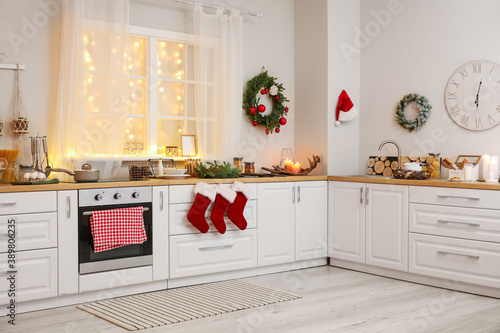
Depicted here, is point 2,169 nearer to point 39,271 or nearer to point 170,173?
point 39,271

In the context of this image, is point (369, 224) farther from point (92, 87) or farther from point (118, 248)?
point (92, 87)

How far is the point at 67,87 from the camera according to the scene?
3.95 metres

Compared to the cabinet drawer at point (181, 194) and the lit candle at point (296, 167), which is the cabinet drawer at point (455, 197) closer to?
the lit candle at point (296, 167)

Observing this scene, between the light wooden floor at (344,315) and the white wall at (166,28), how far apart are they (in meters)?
1.40

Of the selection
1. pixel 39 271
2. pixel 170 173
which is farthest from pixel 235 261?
pixel 39 271

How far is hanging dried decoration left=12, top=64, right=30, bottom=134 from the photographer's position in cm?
385

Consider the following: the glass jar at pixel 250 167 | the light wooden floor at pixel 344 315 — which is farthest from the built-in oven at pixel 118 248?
the glass jar at pixel 250 167

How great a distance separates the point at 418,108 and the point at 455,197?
1.12 metres

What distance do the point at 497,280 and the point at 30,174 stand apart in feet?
10.8

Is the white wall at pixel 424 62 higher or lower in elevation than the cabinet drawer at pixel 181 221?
higher

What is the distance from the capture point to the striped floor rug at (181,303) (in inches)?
129

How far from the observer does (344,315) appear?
3.35 metres

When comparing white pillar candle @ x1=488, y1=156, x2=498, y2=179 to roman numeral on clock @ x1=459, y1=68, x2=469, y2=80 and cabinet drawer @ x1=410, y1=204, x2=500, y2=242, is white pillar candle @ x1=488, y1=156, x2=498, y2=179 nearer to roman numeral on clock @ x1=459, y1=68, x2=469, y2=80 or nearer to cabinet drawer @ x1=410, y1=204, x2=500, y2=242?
cabinet drawer @ x1=410, y1=204, x2=500, y2=242

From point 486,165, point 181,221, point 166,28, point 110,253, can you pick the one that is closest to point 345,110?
point 486,165
